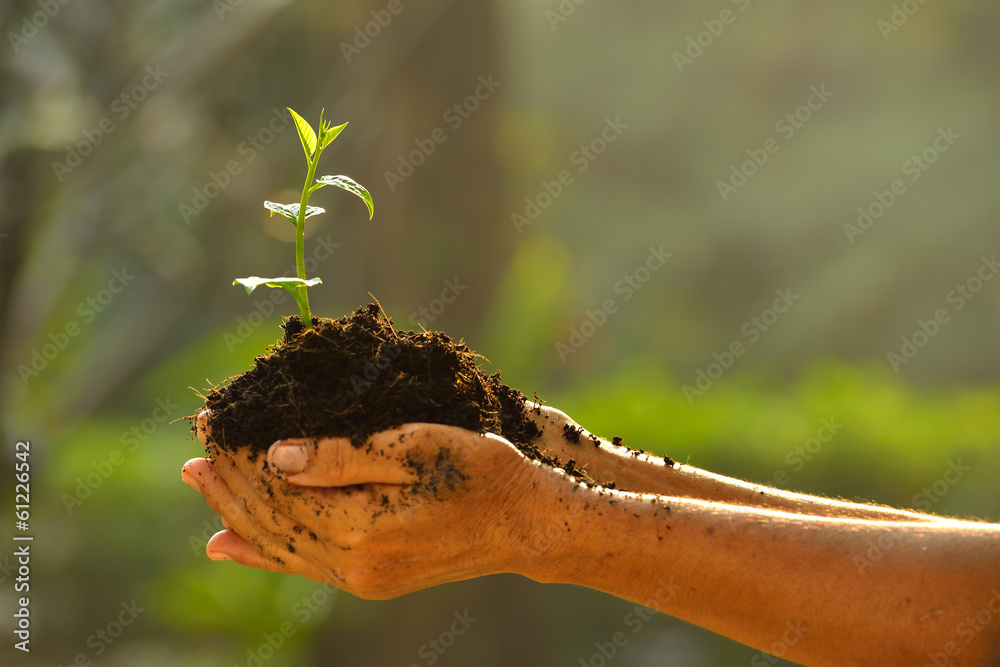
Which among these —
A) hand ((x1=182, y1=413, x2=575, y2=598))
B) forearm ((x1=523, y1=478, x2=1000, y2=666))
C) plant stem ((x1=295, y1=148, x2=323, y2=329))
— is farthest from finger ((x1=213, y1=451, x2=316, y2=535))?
forearm ((x1=523, y1=478, x2=1000, y2=666))

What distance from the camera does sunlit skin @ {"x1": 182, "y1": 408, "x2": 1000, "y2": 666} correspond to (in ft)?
4.26

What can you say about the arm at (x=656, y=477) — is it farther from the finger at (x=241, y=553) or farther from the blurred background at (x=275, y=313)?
the blurred background at (x=275, y=313)

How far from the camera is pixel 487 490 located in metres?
1.42

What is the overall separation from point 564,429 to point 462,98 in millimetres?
2788

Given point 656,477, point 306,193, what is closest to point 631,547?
point 656,477

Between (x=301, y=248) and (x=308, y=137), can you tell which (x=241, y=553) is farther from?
(x=308, y=137)

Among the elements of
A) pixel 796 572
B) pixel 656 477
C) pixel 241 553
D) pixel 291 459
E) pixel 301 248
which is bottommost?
pixel 241 553

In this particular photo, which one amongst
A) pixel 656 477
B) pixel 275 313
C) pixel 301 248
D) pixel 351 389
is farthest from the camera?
pixel 275 313

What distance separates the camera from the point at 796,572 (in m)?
1.34

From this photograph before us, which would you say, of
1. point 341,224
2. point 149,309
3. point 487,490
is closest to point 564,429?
point 487,490

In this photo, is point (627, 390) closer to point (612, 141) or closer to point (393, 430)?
point (393, 430)

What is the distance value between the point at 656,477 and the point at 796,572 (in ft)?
1.60

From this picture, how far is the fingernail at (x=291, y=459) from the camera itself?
1.39 meters

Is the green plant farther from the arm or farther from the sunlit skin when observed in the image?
the arm
